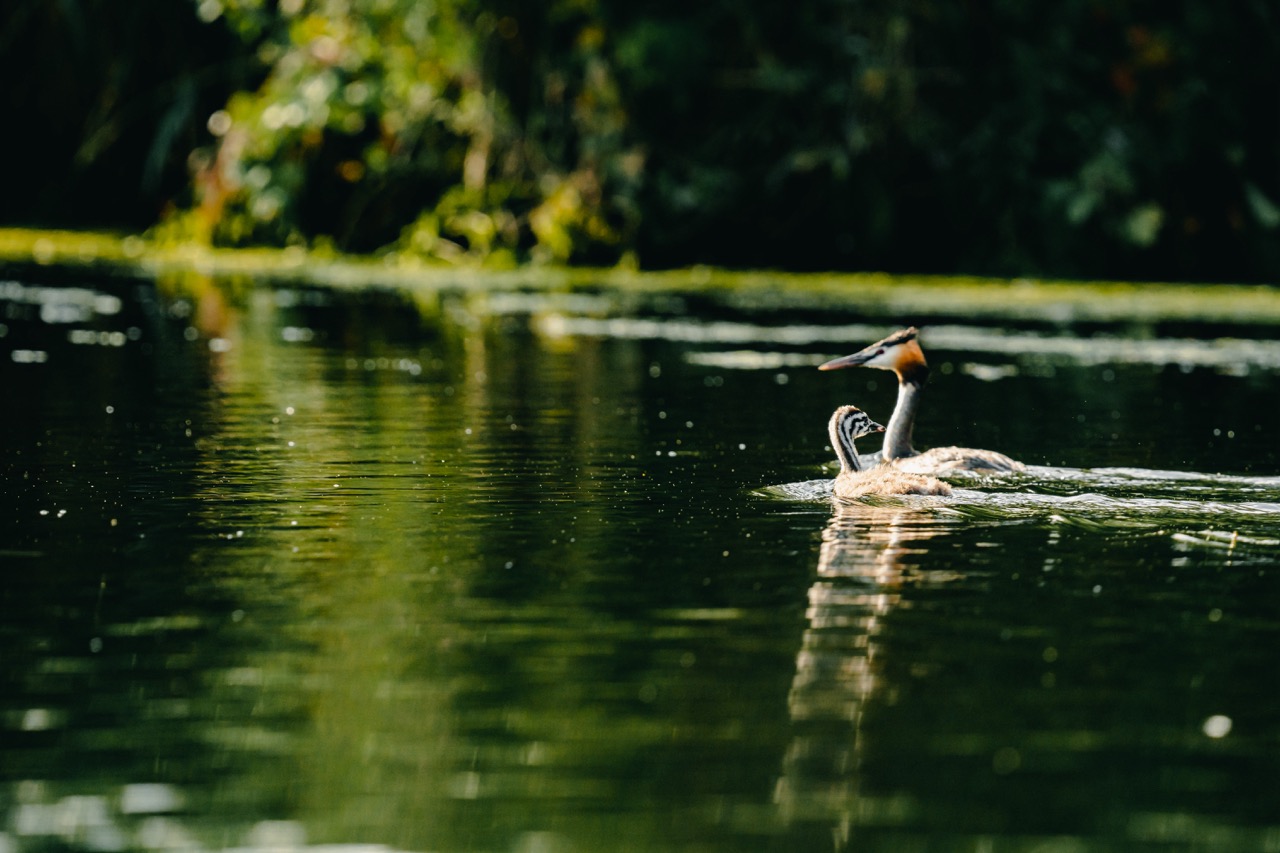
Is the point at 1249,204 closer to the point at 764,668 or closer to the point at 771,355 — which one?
the point at 771,355

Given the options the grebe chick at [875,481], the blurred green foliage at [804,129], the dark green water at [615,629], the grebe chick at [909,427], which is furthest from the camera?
the blurred green foliage at [804,129]

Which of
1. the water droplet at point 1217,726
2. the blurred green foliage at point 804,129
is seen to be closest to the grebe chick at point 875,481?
the water droplet at point 1217,726

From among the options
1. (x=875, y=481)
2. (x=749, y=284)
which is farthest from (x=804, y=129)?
(x=875, y=481)

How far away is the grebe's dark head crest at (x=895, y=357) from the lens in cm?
1500

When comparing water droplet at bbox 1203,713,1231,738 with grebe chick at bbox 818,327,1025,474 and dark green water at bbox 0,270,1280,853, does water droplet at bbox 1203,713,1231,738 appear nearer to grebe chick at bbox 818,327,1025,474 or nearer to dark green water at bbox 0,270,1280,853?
dark green water at bbox 0,270,1280,853

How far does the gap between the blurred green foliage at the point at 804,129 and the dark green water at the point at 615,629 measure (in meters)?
18.4

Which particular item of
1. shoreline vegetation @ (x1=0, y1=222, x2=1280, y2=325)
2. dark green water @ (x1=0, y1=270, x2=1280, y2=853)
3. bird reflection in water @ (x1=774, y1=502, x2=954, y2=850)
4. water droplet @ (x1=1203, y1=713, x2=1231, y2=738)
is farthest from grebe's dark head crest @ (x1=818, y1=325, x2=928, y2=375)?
shoreline vegetation @ (x1=0, y1=222, x2=1280, y2=325)

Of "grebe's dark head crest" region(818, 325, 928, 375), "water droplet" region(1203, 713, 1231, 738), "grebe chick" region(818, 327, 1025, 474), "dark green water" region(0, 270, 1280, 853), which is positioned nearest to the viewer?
"dark green water" region(0, 270, 1280, 853)

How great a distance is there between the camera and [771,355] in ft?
73.9

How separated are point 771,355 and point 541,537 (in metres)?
11.8

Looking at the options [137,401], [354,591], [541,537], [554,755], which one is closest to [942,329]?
[137,401]

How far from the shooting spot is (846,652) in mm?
8281

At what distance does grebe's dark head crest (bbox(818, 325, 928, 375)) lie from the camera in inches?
591

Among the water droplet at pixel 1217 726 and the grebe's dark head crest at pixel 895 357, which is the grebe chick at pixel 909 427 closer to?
the grebe's dark head crest at pixel 895 357
